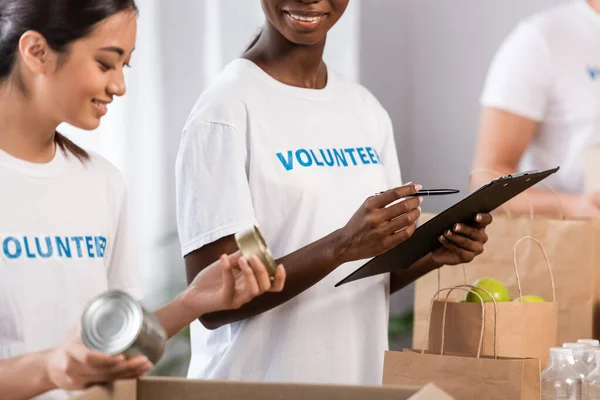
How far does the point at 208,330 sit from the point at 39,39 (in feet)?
2.12

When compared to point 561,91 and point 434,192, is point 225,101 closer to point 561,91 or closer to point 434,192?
point 434,192

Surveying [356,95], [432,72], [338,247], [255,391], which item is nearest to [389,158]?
[356,95]

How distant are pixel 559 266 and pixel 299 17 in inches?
32.2

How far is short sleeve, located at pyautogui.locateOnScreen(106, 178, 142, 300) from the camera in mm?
1491

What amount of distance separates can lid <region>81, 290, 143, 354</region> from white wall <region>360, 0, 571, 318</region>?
212 cm

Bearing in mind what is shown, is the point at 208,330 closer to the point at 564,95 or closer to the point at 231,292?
the point at 231,292

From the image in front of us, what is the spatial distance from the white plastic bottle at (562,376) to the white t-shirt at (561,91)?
37.6 inches

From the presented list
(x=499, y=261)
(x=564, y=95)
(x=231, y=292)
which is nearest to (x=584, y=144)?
(x=564, y=95)

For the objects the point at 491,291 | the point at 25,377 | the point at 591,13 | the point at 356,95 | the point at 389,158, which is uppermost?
the point at 591,13

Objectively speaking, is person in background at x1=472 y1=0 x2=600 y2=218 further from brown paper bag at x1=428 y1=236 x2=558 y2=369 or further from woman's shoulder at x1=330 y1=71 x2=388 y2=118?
brown paper bag at x1=428 y1=236 x2=558 y2=369

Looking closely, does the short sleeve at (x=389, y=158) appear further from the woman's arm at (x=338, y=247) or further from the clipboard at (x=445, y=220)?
the woman's arm at (x=338, y=247)

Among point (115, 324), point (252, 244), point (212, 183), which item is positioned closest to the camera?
point (115, 324)

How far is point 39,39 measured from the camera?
134cm

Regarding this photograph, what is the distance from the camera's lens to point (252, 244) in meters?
1.19
